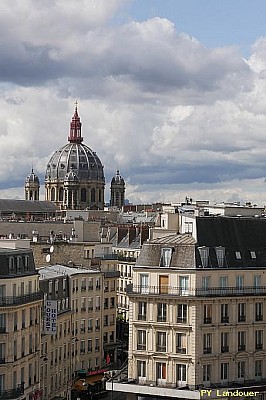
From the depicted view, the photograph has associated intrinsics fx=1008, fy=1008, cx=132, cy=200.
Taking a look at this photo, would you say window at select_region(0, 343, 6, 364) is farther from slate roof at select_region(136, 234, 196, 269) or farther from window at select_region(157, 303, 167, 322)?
slate roof at select_region(136, 234, 196, 269)

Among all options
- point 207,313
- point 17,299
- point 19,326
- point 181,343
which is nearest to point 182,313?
point 207,313

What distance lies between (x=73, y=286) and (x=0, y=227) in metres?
29.1

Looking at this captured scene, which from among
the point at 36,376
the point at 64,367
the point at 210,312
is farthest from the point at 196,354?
the point at 64,367

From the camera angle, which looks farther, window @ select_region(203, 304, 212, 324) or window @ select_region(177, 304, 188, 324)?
window @ select_region(203, 304, 212, 324)

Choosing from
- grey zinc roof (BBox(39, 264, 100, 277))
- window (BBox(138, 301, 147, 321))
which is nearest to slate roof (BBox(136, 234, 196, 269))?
window (BBox(138, 301, 147, 321))

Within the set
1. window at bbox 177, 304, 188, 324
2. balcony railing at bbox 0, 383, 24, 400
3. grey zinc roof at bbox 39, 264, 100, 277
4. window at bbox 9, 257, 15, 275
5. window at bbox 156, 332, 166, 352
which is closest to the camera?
balcony railing at bbox 0, 383, 24, 400

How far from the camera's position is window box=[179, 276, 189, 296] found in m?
61.5

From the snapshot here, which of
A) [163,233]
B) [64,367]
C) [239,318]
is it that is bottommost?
[64,367]

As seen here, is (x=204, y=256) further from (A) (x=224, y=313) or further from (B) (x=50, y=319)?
(B) (x=50, y=319)

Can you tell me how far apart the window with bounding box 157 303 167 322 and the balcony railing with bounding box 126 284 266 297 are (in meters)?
0.71

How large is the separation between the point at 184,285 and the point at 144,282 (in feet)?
9.38

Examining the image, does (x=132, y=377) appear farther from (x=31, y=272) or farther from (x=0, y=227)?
(x=0, y=227)

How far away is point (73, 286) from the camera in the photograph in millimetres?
79938

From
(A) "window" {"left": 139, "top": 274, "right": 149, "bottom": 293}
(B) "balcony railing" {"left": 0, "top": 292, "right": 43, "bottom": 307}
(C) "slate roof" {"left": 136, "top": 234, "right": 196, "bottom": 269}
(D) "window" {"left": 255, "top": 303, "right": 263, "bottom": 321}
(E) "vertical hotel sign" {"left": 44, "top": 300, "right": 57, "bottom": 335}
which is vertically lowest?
(E) "vertical hotel sign" {"left": 44, "top": 300, "right": 57, "bottom": 335}
